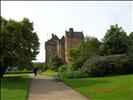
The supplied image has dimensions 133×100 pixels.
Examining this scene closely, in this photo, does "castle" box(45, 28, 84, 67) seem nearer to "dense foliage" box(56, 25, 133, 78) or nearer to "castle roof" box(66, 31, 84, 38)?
"castle roof" box(66, 31, 84, 38)

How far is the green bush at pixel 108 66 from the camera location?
47.7m

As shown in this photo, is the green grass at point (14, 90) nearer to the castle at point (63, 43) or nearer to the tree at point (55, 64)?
the tree at point (55, 64)

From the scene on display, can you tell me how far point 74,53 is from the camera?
7562 centimetres

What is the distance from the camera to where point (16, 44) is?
1716 inches

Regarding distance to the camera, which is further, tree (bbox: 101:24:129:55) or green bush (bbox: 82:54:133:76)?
tree (bbox: 101:24:129:55)

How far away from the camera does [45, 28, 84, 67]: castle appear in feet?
334

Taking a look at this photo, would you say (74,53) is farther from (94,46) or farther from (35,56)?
(35,56)

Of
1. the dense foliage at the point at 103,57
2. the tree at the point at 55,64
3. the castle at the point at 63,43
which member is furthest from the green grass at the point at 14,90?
the castle at the point at 63,43

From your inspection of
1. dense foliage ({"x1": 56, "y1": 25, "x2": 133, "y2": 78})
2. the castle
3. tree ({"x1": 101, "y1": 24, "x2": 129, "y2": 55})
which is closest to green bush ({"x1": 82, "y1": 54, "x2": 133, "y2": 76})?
dense foliage ({"x1": 56, "y1": 25, "x2": 133, "y2": 78})

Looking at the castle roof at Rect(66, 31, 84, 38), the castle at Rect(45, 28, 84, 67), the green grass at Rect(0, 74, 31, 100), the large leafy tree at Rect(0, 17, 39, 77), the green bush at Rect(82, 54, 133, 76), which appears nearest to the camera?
the green grass at Rect(0, 74, 31, 100)

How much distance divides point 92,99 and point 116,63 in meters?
29.5

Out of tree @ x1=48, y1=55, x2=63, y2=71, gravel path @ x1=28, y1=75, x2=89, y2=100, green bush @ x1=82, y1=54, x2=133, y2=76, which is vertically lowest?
gravel path @ x1=28, y1=75, x2=89, y2=100

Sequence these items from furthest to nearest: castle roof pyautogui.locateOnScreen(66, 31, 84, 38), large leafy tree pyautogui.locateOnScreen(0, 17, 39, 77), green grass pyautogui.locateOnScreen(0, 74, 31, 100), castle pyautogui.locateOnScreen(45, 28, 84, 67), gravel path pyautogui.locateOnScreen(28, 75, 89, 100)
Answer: castle roof pyautogui.locateOnScreen(66, 31, 84, 38), castle pyautogui.locateOnScreen(45, 28, 84, 67), large leafy tree pyautogui.locateOnScreen(0, 17, 39, 77), green grass pyautogui.locateOnScreen(0, 74, 31, 100), gravel path pyautogui.locateOnScreen(28, 75, 89, 100)

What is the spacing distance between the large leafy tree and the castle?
51.2 m
